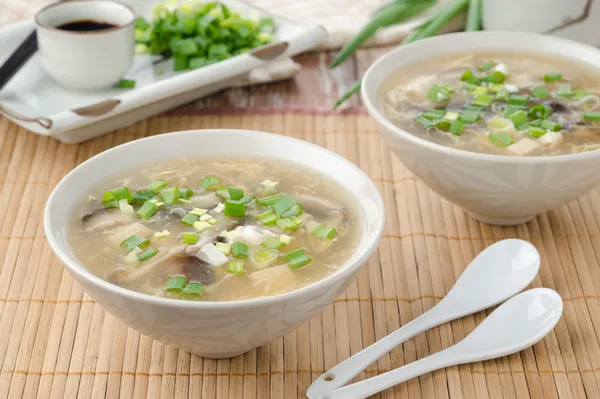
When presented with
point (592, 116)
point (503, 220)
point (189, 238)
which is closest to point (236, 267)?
point (189, 238)

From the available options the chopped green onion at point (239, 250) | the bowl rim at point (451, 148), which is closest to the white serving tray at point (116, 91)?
the bowl rim at point (451, 148)

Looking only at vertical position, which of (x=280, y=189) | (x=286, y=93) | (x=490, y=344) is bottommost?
(x=286, y=93)

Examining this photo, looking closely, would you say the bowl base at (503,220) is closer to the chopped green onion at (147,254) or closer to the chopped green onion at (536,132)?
the chopped green onion at (536,132)

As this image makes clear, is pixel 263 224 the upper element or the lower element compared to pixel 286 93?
upper

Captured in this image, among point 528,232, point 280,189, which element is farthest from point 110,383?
point 528,232

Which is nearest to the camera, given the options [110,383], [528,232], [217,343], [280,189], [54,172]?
[217,343]

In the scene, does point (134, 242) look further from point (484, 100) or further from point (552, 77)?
point (552, 77)

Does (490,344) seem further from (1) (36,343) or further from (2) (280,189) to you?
(1) (36,343)
